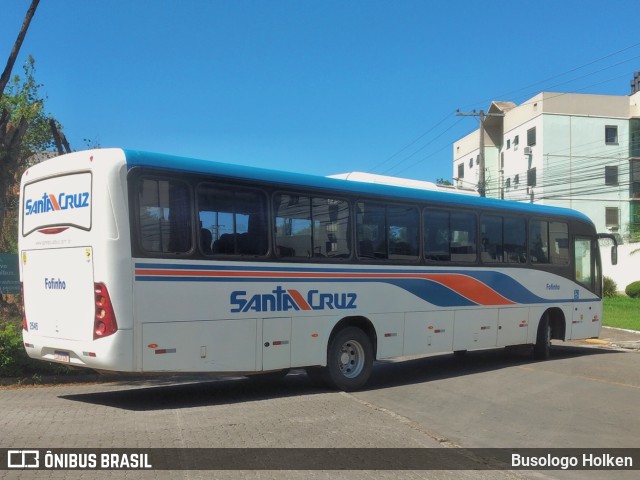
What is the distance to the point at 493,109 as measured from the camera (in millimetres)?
59312

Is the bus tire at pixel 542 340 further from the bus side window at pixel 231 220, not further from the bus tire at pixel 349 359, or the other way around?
the bus side window at pixel 231 220

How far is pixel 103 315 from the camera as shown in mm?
8281

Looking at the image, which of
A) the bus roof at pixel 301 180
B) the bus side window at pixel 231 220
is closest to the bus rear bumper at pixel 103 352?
the bus side window at pixel 231 220

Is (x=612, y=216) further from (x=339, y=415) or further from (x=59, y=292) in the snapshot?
(x=59, y=292)

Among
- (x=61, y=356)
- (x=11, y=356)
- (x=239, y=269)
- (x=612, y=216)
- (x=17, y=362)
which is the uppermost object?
(x=612, y=216)

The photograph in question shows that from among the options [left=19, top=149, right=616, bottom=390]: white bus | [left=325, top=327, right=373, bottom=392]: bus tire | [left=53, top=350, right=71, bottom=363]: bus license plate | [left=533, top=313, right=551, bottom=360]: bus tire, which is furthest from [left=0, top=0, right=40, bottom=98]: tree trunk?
[left=533, top=313, right=551, bottom=360]: bus tire

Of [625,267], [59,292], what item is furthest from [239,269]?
[625,267]

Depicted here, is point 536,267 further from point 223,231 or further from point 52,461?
point 52,461

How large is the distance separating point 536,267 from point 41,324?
1021 centimetres

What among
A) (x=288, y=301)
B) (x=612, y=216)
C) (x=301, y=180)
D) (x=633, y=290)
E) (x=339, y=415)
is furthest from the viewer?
(x=612, y=216)

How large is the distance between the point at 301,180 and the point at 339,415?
3648 millimetres

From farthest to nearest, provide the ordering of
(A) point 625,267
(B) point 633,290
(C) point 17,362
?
(A) point 625,267 → (B) point 633,290 → (C) point 17,362

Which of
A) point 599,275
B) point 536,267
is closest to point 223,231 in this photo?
point 536,267

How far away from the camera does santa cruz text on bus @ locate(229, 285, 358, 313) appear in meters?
9.47
